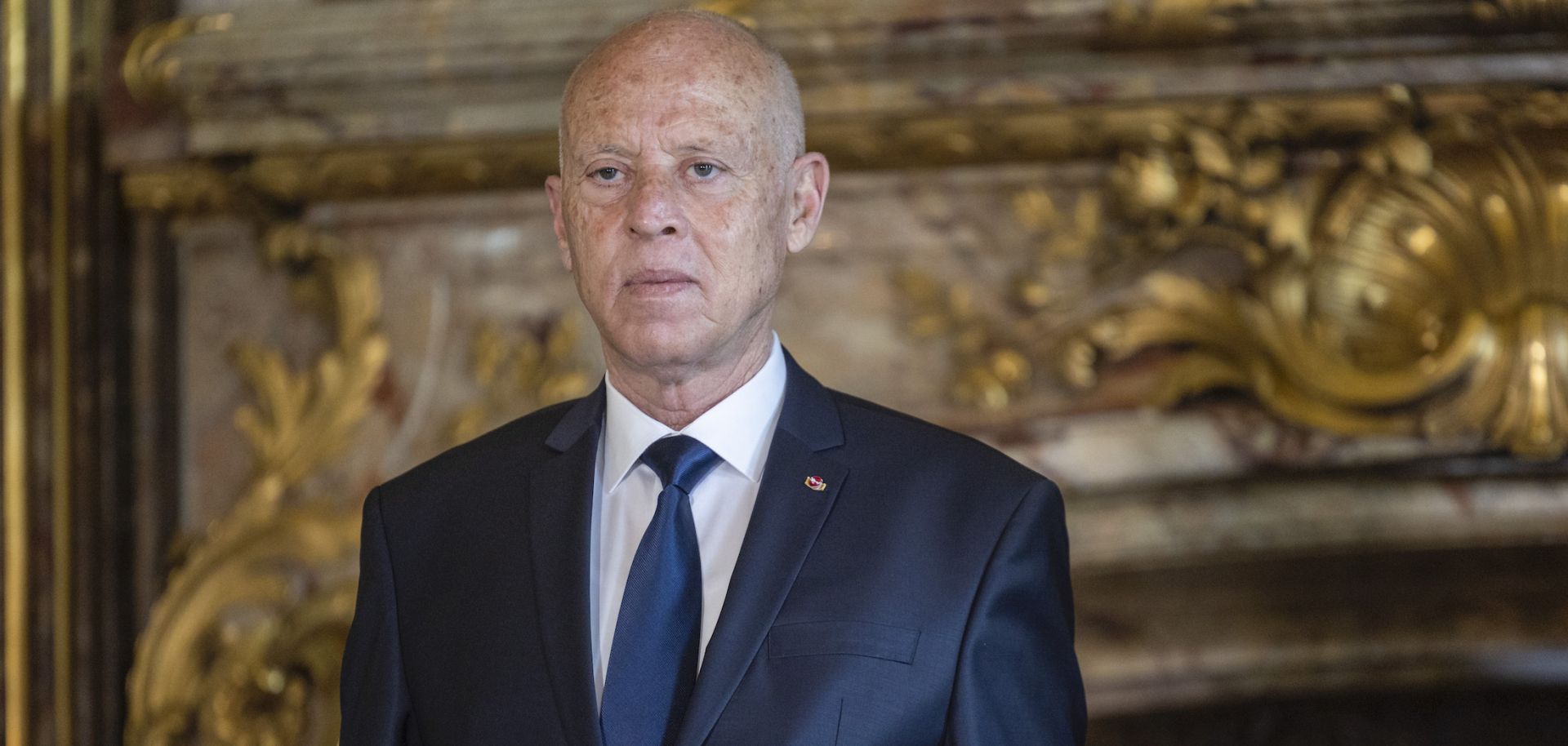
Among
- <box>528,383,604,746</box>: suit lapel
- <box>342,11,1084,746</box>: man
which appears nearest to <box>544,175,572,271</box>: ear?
<box>342,11,1084,746</box>: man

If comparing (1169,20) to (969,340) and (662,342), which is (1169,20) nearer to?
(969,340)

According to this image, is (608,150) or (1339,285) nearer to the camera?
(608,150)

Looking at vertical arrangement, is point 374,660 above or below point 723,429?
below

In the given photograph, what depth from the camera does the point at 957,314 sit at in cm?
187

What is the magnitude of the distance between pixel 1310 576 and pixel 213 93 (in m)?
1.42

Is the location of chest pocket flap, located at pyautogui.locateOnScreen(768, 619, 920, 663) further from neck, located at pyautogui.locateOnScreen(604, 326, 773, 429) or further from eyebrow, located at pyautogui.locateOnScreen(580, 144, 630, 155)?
eyebrow, located at pyautogui.locateOnScreen(580, 144, 630, 155)

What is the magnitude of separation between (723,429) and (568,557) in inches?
5.7

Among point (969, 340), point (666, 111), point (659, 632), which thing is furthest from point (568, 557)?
point (969, 340)

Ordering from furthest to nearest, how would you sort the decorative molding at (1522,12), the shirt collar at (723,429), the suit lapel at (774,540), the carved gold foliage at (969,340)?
the carved gold foliage at (969,340) < the decorative molding at (1522,12) < the shirt collar at (723,429) < the suit lapel at (774,540)

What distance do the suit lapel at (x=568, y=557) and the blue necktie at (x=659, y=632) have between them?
0.02 m

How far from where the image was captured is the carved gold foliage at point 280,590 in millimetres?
1929

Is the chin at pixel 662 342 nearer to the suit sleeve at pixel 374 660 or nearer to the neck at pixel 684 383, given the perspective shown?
the neck at pixel 684 383

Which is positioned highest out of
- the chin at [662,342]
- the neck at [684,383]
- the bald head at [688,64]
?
the bald head at [688,64]

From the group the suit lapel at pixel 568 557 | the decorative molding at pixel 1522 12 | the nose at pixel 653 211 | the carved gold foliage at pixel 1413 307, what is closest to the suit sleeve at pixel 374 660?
the suit lapel at pixel 568 557
